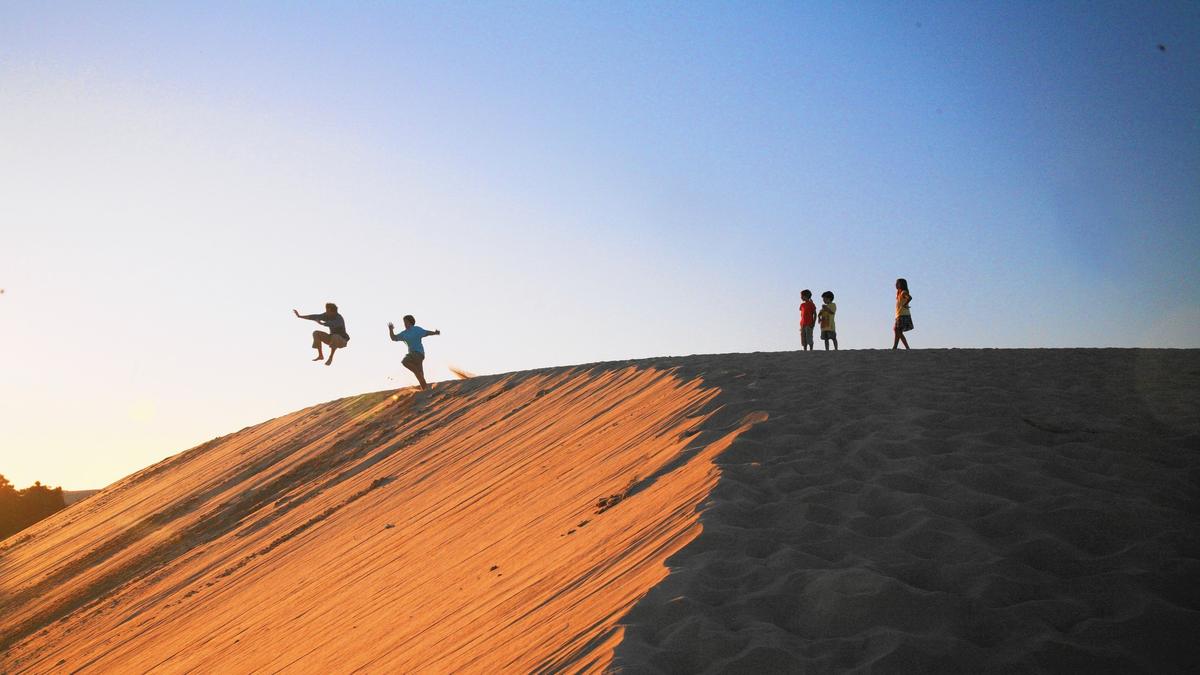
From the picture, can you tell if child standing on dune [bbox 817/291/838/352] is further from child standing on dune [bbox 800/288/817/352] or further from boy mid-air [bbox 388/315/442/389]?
boy mid-air [bbox 388/315/442/389]

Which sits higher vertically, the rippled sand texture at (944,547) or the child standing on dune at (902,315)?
the child standing on dune at (902,315)

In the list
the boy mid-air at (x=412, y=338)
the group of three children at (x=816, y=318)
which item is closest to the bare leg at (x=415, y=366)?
the boy mid-air at (x=412, y=338)

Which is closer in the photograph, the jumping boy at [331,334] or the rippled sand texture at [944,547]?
the rippled sand texture at [944,547]

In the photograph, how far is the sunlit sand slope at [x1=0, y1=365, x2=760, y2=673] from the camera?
400 cm

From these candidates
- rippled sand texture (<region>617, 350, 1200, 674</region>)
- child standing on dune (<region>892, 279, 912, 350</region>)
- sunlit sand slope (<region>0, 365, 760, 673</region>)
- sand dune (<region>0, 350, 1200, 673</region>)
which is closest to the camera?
rippled sand texture (<region>617, 350, 1200, 674</region>)

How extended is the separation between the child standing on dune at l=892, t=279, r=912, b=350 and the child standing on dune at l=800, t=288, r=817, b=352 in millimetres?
1316

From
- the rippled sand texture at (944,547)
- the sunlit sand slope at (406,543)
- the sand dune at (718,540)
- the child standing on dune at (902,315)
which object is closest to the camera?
the rippled sand texture at (944,547)

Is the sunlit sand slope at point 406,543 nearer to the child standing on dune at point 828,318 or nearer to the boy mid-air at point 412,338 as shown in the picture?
the boy mid-air at point 412,338

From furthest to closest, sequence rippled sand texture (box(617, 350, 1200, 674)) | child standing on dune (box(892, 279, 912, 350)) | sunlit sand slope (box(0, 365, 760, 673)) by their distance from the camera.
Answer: child standing on dune (box(892, 279, 912, 350)) → sunlit sand slope (box(0, 365, 760, 673)) → rippled sand texture (box(617, 350, 1200, 674))

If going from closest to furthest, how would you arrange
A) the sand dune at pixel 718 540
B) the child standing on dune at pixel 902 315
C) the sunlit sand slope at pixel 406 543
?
the sand dune at pixel 718 540 < the sunlit sand slope at pixel 406 543 < the child standing on dune at pixel 902 315

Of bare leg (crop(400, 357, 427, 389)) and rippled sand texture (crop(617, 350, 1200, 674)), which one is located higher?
bare leg (crop(400, 357, 427, 389))

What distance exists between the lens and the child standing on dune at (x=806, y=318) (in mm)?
12781

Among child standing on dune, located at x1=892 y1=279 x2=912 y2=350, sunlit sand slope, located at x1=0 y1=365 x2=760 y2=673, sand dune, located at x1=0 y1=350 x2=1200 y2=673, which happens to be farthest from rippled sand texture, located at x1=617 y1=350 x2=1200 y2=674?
child standing on dune, located at x1=892 y1=279 x2=912 y2=350

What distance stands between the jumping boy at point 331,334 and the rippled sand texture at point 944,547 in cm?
799
